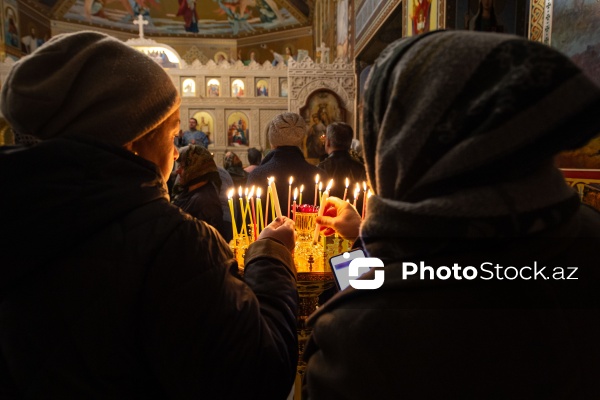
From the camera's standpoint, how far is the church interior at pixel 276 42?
3080mm

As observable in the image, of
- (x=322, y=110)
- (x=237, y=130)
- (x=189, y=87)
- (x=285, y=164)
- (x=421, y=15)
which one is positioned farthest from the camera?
(x=237, y=130)

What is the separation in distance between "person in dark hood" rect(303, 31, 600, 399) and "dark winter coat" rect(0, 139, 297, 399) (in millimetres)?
328

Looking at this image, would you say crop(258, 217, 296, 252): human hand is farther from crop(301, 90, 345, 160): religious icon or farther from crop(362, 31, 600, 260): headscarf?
crop(301, 90, 345, 160): religious icon

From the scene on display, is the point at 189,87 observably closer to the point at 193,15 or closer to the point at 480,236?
the point at 193,15

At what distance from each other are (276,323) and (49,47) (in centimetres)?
79

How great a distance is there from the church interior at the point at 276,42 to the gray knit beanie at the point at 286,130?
17.6 inches

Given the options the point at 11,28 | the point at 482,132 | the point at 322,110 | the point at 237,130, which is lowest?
the point at 482,132

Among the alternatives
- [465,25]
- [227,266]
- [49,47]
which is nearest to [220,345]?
[227,266]

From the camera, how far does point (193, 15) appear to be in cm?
2122

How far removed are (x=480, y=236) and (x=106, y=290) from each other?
673 millimetres

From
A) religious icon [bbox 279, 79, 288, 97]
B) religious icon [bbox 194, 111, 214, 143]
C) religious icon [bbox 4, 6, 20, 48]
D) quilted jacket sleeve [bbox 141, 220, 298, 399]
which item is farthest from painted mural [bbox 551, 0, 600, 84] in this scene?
religious icon [bbox 4, 6, 20, 48]

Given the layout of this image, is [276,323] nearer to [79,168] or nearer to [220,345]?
[220,345]

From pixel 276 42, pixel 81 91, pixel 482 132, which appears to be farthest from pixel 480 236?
pixel 276 42

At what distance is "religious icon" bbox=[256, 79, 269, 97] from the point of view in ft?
42.7
